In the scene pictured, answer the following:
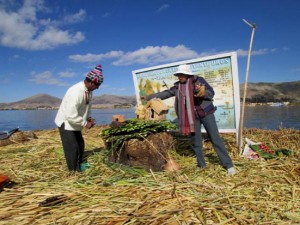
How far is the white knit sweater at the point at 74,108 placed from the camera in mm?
5852

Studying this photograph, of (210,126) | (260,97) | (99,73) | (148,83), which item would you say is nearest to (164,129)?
(210,126)

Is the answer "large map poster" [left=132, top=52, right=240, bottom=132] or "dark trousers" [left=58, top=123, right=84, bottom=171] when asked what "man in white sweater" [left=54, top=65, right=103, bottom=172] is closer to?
"dark trousers" [left=58, top=123, right=84, bottom=171]

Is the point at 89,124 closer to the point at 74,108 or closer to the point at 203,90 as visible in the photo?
the point at 74,108

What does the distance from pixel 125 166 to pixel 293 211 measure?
3301 millimetres

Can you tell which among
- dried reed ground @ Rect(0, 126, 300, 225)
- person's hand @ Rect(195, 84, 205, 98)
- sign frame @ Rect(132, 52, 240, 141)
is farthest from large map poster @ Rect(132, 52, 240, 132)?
person's hand @ Rect(195, 84, 205, 98)

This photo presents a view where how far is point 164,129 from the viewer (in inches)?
262

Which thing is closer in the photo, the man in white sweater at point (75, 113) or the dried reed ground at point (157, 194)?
the dried reed ground at point (157, 194)

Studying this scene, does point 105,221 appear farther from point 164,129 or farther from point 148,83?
point 148,83

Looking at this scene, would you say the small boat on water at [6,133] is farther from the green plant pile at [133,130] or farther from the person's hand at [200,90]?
the person's hand at [200,90]

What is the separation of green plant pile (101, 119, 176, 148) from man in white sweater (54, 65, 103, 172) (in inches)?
22.1

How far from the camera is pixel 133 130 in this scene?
20.6 ft

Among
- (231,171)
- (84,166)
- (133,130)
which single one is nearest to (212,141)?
(231,171)

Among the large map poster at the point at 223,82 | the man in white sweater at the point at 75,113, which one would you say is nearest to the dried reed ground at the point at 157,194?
the man in white sweater at the point at 75,113

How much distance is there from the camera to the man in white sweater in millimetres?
5867
